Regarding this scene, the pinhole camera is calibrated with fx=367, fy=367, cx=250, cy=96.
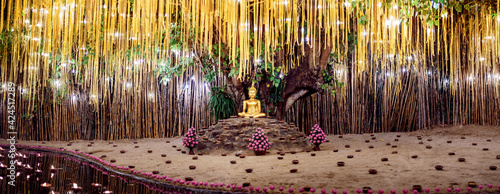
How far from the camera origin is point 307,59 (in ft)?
22.8

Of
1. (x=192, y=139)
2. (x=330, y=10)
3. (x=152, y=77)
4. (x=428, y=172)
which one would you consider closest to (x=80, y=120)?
(x=152, y=77)

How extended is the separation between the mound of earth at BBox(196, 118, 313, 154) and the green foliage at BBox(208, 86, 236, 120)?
175 centimetres

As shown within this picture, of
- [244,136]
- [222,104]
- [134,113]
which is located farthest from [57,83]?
[244,136]

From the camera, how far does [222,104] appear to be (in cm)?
780

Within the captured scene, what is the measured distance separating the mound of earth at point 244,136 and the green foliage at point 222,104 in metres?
1.75

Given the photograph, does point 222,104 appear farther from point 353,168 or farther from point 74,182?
point 74,182

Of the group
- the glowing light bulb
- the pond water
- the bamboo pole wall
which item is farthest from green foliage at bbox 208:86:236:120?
the pond water

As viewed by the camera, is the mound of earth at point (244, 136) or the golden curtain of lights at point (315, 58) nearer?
the mound of earth at point (244, 136)

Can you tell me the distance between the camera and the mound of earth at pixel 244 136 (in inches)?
220

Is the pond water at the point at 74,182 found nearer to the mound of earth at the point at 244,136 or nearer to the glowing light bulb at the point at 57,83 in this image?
the mound of earth at the point at 244,136

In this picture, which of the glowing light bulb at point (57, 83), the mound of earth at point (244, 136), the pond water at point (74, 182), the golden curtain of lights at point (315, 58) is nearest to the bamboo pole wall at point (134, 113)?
the golden curtain of lights at point (315, 58)

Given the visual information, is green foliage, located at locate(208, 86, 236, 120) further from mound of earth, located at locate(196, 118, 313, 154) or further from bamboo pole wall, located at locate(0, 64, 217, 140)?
mound of earth, located at locate(196, 118, 313, 154)

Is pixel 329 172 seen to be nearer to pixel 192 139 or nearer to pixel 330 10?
pixel 330 10

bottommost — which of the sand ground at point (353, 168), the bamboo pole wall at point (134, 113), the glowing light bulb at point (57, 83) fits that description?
the sand ground at point (353, 168)
